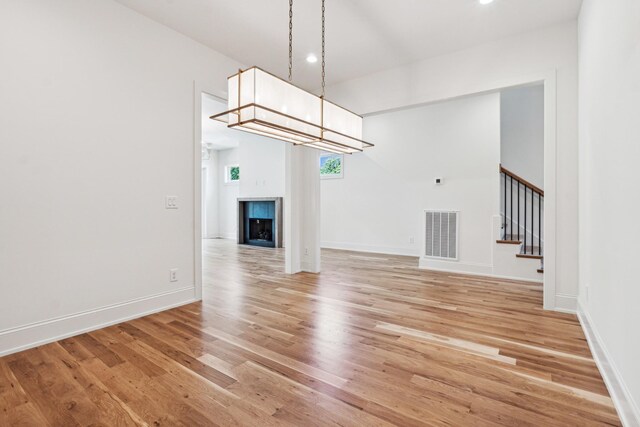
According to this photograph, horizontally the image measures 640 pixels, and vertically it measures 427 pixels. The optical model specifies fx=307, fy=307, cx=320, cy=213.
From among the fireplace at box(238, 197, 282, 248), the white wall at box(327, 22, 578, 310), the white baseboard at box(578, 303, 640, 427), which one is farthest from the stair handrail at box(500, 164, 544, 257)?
the fireplace at box(238, 197, 282, 248)

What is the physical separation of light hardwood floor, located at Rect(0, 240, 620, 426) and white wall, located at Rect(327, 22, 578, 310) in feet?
1.98

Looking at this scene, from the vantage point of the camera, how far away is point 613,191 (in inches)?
69.7

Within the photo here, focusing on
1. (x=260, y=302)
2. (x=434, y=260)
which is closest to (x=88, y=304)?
(x=260, y=302)

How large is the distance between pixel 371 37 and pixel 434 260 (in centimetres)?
356

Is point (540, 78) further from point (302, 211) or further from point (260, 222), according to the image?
point (260, 222)

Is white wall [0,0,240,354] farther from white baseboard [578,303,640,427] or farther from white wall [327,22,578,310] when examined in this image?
white baseboard [578,303,640,427]

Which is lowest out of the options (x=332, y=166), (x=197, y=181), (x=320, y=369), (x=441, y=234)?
(x=320, y=369)

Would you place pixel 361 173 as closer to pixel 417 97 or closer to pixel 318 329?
pixel 417 97

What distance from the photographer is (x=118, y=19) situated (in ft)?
9.15

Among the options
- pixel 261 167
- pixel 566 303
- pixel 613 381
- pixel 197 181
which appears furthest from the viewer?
pixel 261 167

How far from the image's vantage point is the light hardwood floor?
157 centimetres

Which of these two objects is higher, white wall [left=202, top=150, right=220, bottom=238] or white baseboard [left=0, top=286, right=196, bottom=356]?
white wall [left=202, top=150, right=220, bottom=238]

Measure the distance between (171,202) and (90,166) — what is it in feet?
2.54

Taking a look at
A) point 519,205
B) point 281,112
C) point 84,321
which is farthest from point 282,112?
point 519,205
